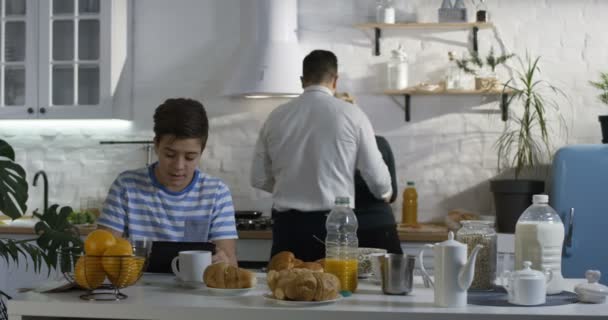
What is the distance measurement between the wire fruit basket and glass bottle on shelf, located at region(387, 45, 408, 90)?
307cm

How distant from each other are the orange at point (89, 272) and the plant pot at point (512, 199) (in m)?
3.00

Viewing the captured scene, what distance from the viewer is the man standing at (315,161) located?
13.2 feet

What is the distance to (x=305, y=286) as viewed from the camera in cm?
239

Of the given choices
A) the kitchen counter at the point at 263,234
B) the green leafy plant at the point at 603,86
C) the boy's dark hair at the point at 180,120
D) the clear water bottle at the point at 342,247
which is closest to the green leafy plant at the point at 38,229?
the boy's dark hair at the point at 180,120

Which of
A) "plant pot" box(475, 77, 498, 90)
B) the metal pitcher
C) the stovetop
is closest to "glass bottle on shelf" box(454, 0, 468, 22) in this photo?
"plant pot" box(475, 77, 498, 90)

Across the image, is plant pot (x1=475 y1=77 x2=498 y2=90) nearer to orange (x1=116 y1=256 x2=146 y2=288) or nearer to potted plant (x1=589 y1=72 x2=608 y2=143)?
potted plant (x1=589 y1=72 x2=608 y2=143)

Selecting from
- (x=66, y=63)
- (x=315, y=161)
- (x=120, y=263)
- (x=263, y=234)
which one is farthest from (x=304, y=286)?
(x=66, y=63)

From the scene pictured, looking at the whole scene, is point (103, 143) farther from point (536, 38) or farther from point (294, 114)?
point (536, 38)

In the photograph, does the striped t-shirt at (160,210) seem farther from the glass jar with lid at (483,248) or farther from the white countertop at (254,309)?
the glass jar with lid at (483,248)

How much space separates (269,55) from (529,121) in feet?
4.92

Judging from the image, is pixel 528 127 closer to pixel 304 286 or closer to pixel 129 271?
pixel 304 286

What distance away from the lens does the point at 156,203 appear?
10.3ft

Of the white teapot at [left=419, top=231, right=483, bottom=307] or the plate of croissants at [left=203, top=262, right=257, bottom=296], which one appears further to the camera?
the plate of croissants at [left=203, top=262, right=257, bottom=296]

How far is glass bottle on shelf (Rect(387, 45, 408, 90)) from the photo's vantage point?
17.5 ft
